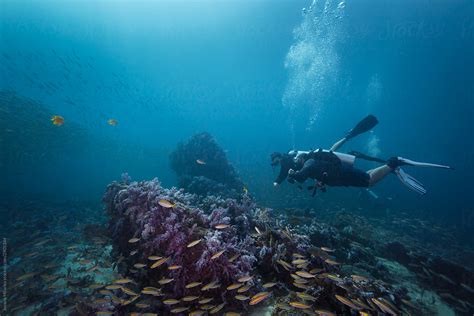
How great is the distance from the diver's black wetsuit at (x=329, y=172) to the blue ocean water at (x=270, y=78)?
425 inches

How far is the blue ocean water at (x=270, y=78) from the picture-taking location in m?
26.7

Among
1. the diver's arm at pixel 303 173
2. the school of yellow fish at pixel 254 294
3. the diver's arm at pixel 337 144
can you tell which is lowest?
the school of yellow fish at pixel 254 294

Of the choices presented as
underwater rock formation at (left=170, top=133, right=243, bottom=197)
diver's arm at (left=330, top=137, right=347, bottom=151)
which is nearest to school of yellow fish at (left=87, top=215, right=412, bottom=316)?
diver's arm at (left=330, top=137, right=347, bottom=151)

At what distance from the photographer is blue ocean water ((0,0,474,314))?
87.7ft

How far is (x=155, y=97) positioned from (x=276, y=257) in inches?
6083

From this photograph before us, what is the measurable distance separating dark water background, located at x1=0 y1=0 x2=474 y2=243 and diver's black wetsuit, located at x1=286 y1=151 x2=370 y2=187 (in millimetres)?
10845

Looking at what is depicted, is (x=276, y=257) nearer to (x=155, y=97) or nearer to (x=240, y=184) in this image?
(x=240, y=184)

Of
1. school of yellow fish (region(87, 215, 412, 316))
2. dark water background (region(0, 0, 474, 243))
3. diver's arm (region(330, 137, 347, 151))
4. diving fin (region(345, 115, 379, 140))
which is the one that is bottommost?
school of yellow fish (region(87, 215, 412, 316))

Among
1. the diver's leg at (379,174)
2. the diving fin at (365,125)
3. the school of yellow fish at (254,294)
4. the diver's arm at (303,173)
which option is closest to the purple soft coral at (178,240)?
the school of yellow fish at (254,294)

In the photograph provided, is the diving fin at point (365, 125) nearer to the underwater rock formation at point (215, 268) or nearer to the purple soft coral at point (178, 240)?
the underwater rock formation at point (215, 268)

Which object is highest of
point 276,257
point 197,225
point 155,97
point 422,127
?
point 155,97

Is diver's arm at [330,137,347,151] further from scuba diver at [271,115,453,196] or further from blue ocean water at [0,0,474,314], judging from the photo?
blue ocean water at [0,0,474,314]

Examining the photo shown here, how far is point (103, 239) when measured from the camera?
5.84 meters

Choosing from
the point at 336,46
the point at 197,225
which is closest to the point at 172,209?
the point at 197,225
